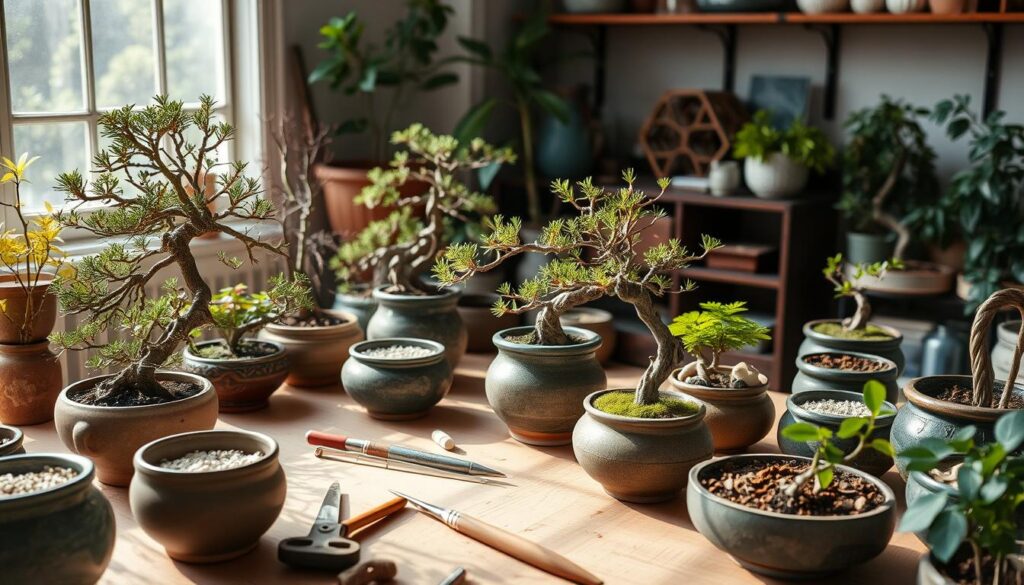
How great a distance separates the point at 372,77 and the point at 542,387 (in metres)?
1.97

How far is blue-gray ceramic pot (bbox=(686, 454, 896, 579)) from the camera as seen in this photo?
1.41 meters

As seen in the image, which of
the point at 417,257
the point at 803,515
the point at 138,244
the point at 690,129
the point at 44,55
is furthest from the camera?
the point at 690,129

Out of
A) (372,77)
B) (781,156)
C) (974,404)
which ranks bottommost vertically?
(974,404)

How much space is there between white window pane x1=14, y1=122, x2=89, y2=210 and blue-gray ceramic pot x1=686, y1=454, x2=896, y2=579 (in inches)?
95.2

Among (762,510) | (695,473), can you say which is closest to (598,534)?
Answer: (695,473)

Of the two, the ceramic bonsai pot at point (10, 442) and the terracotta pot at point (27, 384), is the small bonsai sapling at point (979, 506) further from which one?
the terracotta pot at point (27, 384)

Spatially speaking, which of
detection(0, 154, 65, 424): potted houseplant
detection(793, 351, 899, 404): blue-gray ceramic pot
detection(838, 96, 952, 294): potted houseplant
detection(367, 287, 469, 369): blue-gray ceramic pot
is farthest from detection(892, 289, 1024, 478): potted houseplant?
detection(838, 96, 952, 294): potted houseplant

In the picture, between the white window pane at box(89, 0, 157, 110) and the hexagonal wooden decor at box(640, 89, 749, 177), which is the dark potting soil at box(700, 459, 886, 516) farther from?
the white window pane at box(89, 0, 157, 110)

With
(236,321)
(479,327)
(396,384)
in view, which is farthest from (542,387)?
(479,327)

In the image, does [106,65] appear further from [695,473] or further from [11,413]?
[695,473]

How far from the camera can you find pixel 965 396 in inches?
68.6

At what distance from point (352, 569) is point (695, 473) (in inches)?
21.3

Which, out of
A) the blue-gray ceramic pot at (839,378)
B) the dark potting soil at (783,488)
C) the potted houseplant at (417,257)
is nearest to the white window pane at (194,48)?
the potted houseplant at (417,257)

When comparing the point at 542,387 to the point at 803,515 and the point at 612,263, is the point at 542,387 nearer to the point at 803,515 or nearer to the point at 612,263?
the point at 612,263
